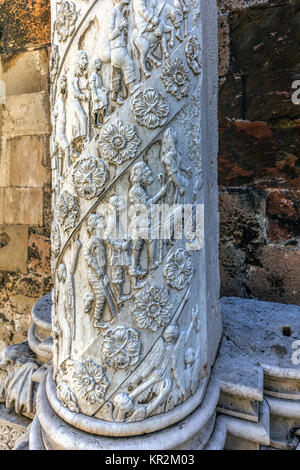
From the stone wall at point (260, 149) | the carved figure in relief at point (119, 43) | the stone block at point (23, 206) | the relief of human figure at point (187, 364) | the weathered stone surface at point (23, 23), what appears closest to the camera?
the carved figure in relief at point (119, 43)

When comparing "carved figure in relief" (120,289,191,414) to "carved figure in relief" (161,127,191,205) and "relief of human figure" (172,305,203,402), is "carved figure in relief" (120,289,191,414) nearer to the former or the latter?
"relief of human figure" (172,305,203,402)

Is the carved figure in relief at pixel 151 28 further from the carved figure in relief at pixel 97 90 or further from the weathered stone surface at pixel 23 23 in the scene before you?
the weathered stone surface at pixel 23 23

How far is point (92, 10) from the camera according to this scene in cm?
75

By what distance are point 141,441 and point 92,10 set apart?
1.10 m

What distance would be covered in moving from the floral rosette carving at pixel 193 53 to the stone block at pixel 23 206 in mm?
1504

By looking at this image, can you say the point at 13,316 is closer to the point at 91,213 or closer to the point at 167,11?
the point at 91,213

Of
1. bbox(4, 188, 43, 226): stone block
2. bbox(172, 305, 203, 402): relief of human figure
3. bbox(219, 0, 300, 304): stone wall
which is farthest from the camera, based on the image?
bbox(4, 188, 43, 226): stone block

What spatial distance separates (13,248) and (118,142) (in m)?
1.71

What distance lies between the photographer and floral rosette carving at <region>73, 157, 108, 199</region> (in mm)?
762

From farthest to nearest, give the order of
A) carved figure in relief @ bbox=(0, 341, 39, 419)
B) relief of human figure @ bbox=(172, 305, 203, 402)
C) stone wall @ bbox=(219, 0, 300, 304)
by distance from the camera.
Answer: stone wall @ bbox=(219, 0, 300, 304)
carved figure in relief @ bbox=(0, 341, 39, 419)
relief of human figure @ bbox=(172, 305, 203, 402)

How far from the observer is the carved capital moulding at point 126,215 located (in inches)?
29.4

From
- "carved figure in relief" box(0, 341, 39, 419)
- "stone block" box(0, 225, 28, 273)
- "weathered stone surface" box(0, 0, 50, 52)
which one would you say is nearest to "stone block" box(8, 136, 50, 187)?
"stone block" box(0, 225, 28, 273)

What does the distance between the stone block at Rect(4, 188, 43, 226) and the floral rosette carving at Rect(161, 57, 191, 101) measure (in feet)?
4.92

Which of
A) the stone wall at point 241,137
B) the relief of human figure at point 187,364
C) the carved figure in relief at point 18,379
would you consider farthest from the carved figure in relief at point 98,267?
the stone wall at point 241,137
